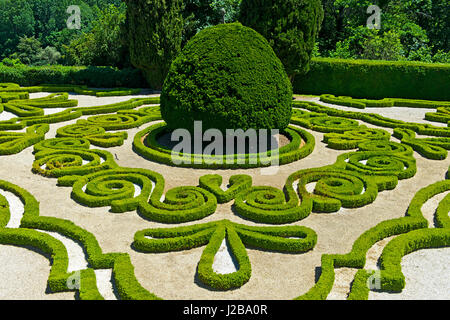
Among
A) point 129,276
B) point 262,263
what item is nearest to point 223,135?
point 262,263

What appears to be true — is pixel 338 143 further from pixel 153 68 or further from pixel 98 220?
pixel 153 68

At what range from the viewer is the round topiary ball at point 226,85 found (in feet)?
35.2

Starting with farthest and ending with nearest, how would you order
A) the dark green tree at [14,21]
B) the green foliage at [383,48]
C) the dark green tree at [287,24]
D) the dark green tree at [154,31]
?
1. the dark green tree at [14,21]
2. the green foliage at [383,48]
3. the dark green tree at [154,31]
4. the dark green tree at [287,24]

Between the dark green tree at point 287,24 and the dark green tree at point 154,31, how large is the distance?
432 centimetres

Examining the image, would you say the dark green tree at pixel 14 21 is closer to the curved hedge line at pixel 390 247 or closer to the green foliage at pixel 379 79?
the green foliage at pixel 379 79

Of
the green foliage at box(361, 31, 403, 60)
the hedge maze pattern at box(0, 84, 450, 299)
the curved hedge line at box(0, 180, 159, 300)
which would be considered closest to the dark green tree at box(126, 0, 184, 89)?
the hedge maze pattern at box(0, 84, 450, 299)

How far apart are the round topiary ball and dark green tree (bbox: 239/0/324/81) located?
9071 millimetres

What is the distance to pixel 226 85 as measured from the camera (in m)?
10.7

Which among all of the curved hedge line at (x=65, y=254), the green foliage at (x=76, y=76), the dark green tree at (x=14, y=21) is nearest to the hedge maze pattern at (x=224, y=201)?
the curved hedge line at (x=65, y=254)

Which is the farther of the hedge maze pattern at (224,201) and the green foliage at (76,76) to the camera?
the green foliage at (76,76)

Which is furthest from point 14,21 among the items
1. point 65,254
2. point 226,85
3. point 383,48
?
point 65,254

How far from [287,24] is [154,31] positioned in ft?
22.9

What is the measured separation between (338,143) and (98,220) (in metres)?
7.41

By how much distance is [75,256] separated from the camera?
673 cm
